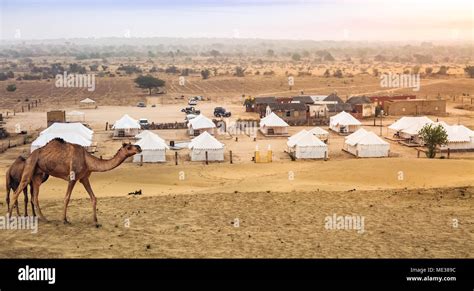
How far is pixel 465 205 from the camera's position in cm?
1673

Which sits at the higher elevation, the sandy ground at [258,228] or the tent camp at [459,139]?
the sandy ground at [258,228]

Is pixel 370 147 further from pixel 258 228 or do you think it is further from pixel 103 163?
pixel 103 163

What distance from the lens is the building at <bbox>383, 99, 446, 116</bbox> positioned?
57.3 m

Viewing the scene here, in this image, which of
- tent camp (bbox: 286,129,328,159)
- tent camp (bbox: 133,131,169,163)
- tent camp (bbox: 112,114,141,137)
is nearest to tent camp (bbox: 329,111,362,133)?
tent camp (bbox: 286,129,328,159)

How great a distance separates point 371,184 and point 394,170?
3.52 meters

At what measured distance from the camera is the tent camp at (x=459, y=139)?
38.0 meters

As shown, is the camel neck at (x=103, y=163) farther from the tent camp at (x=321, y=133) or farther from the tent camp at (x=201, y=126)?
the tent camp at (x=201, y=126)

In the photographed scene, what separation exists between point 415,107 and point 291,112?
1305 centimetres

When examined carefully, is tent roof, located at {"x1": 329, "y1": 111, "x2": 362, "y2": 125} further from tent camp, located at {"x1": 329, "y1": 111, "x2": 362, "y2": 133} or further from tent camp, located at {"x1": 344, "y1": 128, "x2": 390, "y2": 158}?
tent camp, located at {"x1": 344, "y1": 128, "x2": 390, "y2": 158}

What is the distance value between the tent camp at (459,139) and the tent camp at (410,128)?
231 centimetres

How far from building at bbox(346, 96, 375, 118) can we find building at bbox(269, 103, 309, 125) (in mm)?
4918

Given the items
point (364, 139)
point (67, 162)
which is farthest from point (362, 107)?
point (67, 162)

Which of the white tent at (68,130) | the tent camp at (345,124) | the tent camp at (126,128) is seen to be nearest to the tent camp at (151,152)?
the white tent at (68,130)
